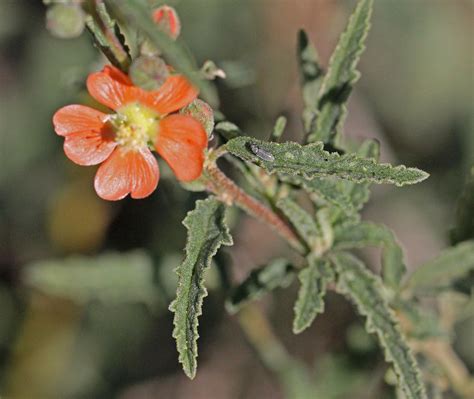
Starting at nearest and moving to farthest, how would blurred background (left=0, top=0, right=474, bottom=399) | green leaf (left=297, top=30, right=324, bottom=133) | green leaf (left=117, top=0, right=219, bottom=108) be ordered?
1. green leaf (left=117, top=0, right=219, bottom=108)
2. green leaf (left=297, top=30, right=324, bottom=133)
3. blurred background (left=0, top=0, right=474, bottom=399)

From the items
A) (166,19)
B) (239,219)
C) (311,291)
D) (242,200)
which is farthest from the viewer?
(239,219)

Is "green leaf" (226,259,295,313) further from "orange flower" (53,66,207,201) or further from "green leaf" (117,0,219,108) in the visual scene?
"green leaf" (117,0,219,108)

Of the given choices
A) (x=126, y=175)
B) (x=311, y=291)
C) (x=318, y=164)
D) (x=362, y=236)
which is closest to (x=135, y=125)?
(x=126, y=175)

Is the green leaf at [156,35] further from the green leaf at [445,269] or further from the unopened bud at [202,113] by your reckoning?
the green leaf at [445,269]

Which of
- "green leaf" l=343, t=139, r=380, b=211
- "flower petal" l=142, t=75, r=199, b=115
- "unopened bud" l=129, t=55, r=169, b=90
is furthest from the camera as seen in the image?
"green leaf" l=343, t=139, r=380, b=211

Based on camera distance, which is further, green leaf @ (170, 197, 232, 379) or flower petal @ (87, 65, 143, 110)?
flower petal @ (87, 65, 143, 110)

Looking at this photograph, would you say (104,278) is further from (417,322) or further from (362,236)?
(417,322)

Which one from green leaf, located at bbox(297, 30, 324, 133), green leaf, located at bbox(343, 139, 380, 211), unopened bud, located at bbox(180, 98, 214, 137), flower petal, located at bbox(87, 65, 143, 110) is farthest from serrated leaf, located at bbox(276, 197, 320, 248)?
flower petal, located at bbox(87, 65, 143, 110)

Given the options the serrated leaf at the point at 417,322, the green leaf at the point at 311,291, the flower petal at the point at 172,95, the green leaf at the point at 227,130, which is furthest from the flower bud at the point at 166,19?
the serrated leaf at the point at 417,322
